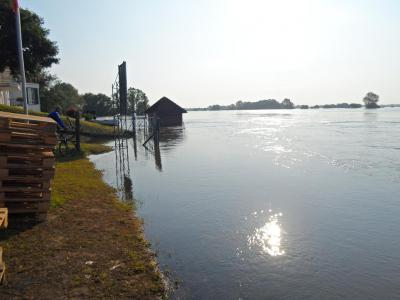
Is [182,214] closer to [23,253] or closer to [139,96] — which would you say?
[23,253]

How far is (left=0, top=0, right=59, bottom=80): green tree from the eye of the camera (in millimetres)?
36281

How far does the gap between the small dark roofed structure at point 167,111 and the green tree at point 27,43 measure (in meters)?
24.9

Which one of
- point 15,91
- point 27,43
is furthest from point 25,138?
point 15,91

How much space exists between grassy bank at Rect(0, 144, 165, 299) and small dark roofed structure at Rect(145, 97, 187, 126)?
→ 57007 mm

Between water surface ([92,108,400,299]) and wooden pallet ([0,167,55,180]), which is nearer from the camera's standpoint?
water surface ([92,108,400,299])

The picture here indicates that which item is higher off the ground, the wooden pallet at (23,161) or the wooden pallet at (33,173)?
the wooden pallet at (23,161)

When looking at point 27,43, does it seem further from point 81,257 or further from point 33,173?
point 81,257

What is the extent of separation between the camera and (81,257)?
20.4 feet

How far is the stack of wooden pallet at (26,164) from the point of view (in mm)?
7297

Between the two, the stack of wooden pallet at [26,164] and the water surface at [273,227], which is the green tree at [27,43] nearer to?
the water surface at [273,227]

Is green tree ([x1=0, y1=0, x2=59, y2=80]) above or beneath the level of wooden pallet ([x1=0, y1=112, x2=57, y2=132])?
above

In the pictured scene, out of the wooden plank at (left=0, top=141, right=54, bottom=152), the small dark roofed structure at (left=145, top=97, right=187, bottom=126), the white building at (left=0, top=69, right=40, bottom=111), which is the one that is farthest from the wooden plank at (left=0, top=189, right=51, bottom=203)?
the small dark roofed structure at (left=145, top=97, right=187, bottom=126)

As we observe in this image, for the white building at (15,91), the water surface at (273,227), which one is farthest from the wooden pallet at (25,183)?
the white building at (15,91)

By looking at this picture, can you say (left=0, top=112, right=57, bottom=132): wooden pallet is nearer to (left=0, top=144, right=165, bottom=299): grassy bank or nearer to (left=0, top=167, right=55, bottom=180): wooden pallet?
(left=0, top=167, right=55, bottom=180): wooden pallet
